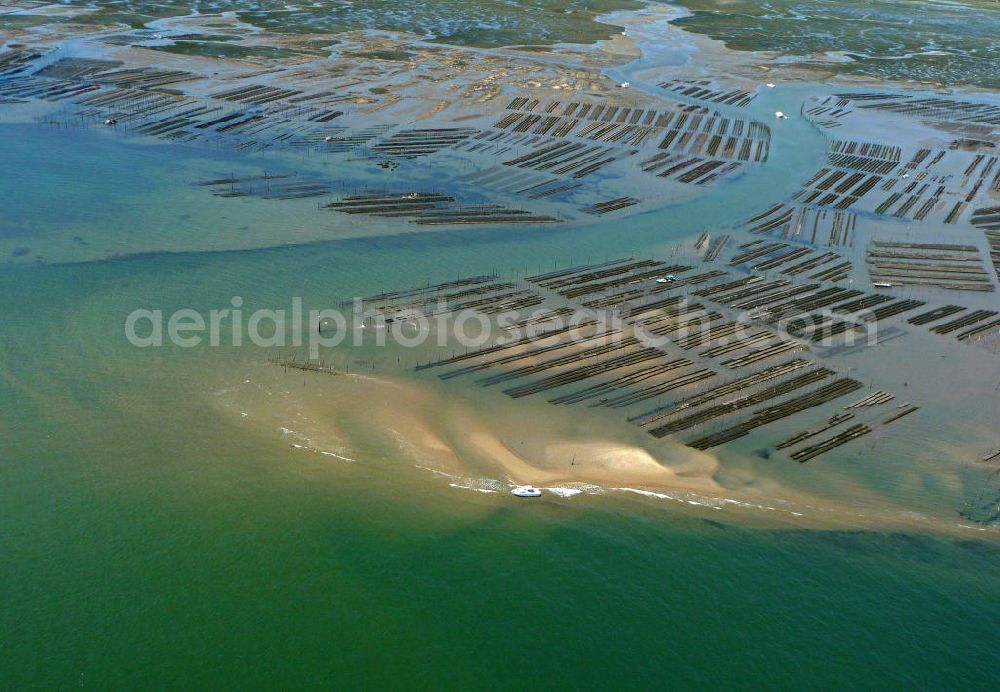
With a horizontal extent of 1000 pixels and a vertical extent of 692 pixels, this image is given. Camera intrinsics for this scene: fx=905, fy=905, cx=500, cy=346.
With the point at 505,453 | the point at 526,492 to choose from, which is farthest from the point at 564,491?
the point at 505,453

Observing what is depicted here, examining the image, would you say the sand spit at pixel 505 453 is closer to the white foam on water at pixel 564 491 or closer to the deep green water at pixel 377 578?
the white foam on water at pixel 564 491

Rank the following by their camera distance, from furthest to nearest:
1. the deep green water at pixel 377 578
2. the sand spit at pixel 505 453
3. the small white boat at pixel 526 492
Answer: the sand spit at pixel 505 453 < the small white boat at pixel 526 492 < the deep green water at pixel 377 578

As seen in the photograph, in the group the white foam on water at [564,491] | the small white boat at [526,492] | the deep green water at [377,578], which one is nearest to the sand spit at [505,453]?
the white foam on water at [564,491]

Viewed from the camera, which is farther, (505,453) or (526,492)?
(505,453)

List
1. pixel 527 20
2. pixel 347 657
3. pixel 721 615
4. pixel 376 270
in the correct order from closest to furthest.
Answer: pixel 347 657, pixel 721 615, pixel 376 270, pixel 527 20

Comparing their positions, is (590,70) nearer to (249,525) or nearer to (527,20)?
(527,20)

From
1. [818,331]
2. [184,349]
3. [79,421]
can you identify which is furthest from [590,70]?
[79,421]

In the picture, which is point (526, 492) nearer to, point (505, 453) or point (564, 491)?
point (564, 491)

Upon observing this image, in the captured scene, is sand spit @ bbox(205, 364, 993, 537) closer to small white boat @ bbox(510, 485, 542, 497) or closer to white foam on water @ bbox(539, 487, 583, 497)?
white foam on water @ bbox(539, 487, 583, 497)
